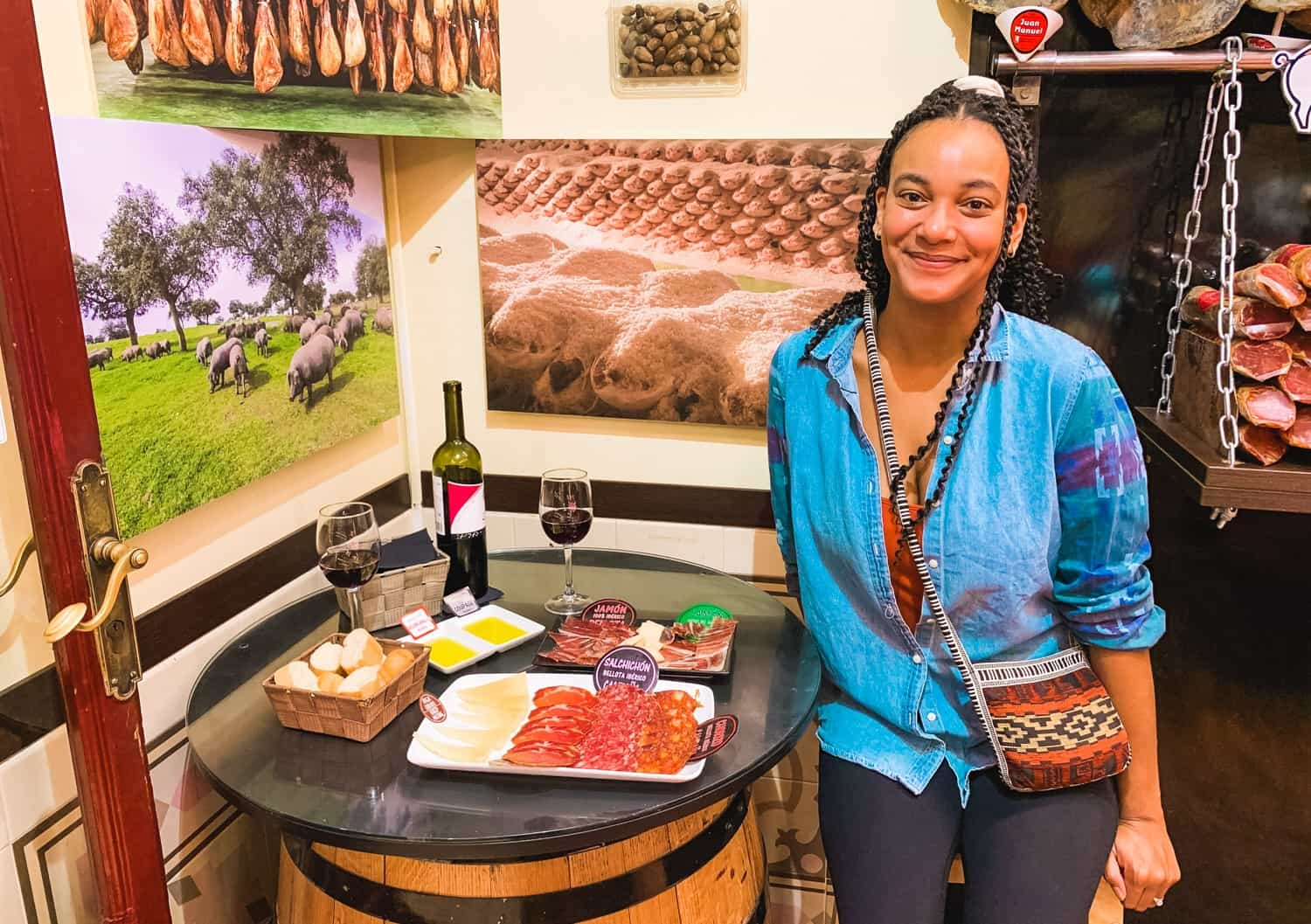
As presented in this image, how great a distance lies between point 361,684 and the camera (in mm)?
1276

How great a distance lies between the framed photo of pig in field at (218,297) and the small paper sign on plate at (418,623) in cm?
38

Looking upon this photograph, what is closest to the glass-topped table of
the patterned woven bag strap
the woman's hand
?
the patterned woven bag strap

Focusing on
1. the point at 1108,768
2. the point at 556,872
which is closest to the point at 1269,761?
the point at 1108,768

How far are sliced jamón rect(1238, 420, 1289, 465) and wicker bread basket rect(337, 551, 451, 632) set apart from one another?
1.37m

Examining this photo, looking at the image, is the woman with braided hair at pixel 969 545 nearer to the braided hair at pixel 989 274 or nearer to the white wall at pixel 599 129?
the braided hair at pixel 989 274

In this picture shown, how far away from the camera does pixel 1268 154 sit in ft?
5.65

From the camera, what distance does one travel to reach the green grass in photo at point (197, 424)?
1.33 m

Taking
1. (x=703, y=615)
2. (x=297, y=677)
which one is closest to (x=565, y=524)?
(x=703, y=615)

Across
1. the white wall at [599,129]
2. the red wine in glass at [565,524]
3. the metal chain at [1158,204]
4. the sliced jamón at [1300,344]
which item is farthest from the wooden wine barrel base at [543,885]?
the metal chain at [1158,204]

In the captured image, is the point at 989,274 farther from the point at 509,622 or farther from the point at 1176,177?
the point at 509,622

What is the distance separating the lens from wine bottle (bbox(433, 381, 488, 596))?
1.70 meters

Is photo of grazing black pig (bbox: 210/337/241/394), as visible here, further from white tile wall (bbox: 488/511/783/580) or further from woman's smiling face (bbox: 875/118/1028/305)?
woman's smiling face (bbox: 875/118/1028/305)

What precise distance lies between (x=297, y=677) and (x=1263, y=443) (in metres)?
1.54

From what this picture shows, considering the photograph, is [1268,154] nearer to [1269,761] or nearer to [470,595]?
[1269,761]
